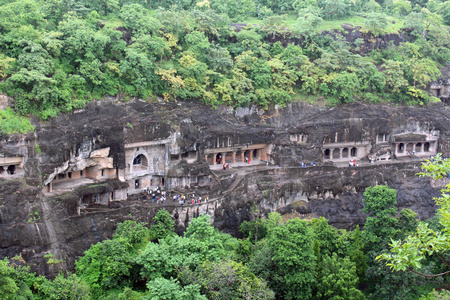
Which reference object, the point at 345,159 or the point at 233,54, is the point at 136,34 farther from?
the point at 345,159

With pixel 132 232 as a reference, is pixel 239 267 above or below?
below

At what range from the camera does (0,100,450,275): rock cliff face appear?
80.8ft

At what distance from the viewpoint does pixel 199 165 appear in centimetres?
3186

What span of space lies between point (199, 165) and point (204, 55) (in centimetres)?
966

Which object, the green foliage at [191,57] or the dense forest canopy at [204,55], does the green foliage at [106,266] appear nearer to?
the dense forest canopy at [204,55]

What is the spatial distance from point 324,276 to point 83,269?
40.5ft

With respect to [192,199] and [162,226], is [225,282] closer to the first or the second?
[162,226]

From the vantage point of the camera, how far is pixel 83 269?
23406 millimetres

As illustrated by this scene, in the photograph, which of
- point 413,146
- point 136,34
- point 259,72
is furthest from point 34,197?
point 413,146

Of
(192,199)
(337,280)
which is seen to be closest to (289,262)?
(337,280)

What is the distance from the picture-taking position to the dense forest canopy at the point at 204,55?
1119 inches

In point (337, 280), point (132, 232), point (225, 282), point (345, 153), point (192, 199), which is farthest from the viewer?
point (345, 153)

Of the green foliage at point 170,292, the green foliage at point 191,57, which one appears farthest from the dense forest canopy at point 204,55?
the green foliage at point 170,292

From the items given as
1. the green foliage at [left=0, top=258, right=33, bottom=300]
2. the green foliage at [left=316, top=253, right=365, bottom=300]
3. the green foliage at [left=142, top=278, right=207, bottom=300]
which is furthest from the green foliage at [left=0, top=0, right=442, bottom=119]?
the green foliage at [left=316, top=253, right=365, bottom=300]
